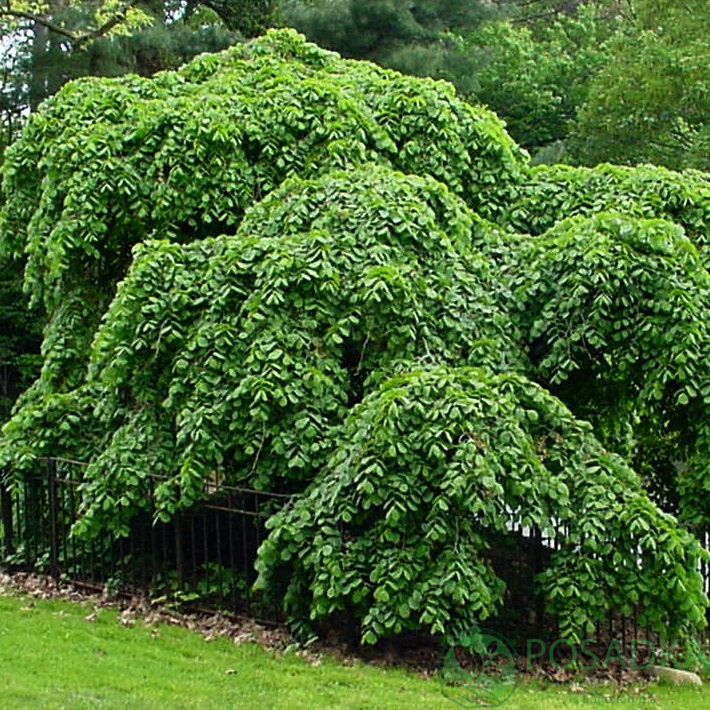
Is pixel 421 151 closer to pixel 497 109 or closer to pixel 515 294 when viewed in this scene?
pixel 515 294

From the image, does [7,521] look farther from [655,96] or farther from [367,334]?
[655,96]

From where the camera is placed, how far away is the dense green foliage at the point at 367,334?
7.21 meters

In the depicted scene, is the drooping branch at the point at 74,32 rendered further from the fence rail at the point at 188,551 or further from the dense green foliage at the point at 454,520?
the dense green foliage at the point at 454,520

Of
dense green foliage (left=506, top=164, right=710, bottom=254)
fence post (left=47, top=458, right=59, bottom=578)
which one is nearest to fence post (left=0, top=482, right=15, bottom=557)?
fence post (left=47, top=458, right=59, bottom=578)

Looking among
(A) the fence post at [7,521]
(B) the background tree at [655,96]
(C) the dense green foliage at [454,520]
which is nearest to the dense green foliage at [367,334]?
(C) the dense green foliage at [454,520]

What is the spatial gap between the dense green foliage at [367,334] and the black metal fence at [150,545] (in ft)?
A: 0.87

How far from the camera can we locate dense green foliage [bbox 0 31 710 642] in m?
7.21

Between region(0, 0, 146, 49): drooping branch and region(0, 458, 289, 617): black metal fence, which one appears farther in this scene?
region(0, 0, 146, 49): drooping branch

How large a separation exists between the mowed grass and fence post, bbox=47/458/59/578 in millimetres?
1404

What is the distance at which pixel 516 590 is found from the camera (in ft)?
26.4

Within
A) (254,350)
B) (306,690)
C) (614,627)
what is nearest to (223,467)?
(254,350)

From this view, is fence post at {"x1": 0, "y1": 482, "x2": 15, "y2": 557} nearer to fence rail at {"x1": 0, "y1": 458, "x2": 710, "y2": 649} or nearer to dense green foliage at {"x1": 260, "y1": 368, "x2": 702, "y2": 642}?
fence rail at {"x1": 0, "y1": 458, "x2": 710, "y2": 649}

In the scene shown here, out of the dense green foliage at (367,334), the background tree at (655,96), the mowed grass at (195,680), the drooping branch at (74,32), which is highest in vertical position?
the drooping branch at (74,32)

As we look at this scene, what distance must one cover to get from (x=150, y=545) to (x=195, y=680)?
274cm
